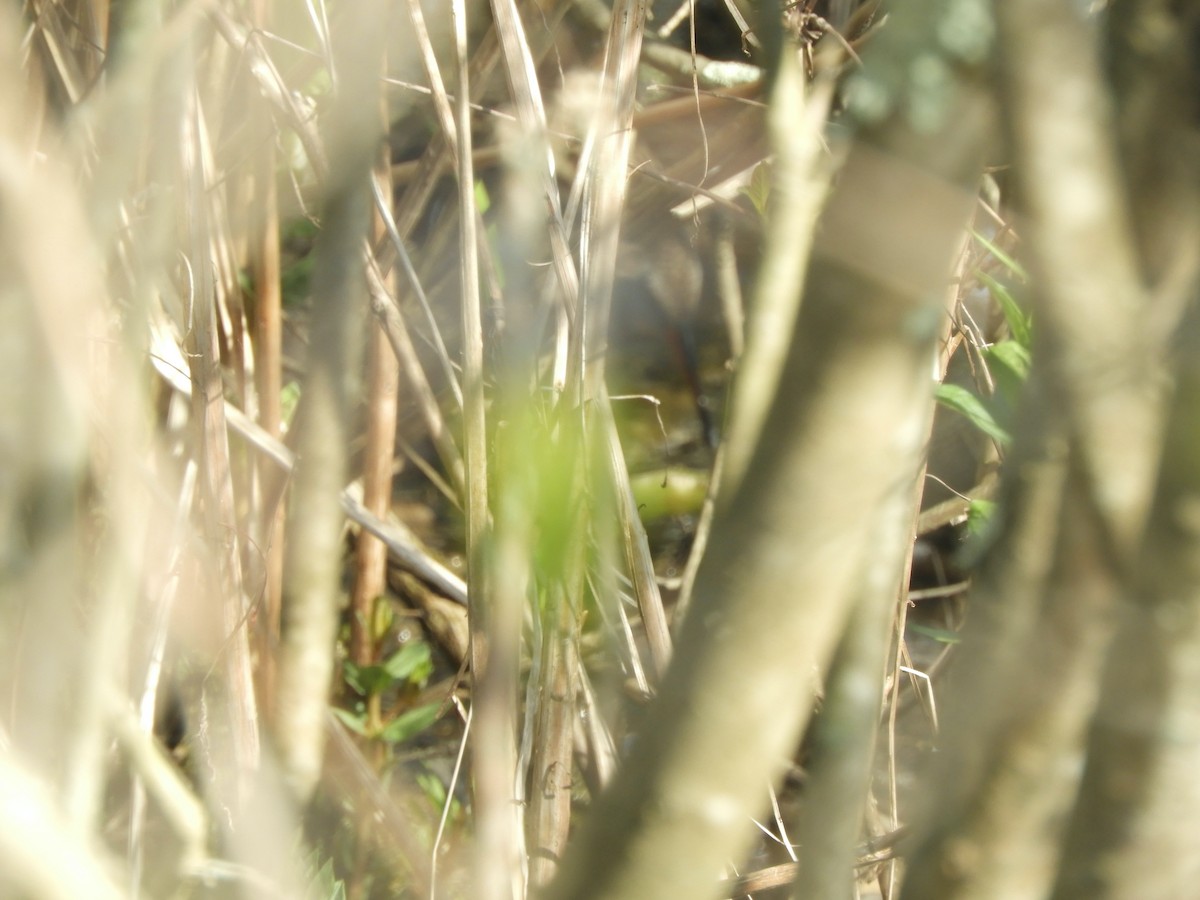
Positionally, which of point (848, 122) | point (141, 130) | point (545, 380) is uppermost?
point (848, 122)

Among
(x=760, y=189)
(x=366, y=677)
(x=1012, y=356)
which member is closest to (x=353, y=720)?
(x=366, y=677)

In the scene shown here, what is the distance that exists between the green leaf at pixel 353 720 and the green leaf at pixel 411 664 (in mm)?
68

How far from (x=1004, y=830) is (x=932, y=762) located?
0.06 meters

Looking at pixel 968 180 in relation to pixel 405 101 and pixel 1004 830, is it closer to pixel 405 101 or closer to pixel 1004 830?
pixel 1004 830

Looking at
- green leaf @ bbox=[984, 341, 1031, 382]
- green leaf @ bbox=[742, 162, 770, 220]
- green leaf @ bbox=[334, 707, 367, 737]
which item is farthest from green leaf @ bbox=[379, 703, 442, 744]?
green leaf @ bbox=[984, 341, 1031, 382]

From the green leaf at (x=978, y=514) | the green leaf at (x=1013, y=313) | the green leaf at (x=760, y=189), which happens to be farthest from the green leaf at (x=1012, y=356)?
the green leaf at (x=760, y=189)

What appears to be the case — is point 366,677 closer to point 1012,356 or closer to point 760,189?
point 760,189

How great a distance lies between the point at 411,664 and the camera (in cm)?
157

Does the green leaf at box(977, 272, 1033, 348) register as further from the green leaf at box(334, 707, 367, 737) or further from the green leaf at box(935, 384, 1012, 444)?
the green leaf at box(334, 707, 367, 737)

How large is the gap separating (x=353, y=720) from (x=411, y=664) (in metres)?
0.12

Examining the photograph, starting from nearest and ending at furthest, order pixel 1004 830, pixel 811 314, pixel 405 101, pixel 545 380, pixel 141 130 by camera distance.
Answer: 1. pixel 811 314
2. pixel 1004 830
3. pixel 141 130
4. pixel 545 380
5. pixel 405 101

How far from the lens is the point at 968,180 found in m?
0.49

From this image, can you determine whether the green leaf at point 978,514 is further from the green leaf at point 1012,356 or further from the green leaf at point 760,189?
the green leaf at point 760,189

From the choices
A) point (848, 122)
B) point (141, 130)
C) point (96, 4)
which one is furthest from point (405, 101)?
point (848, 122)
